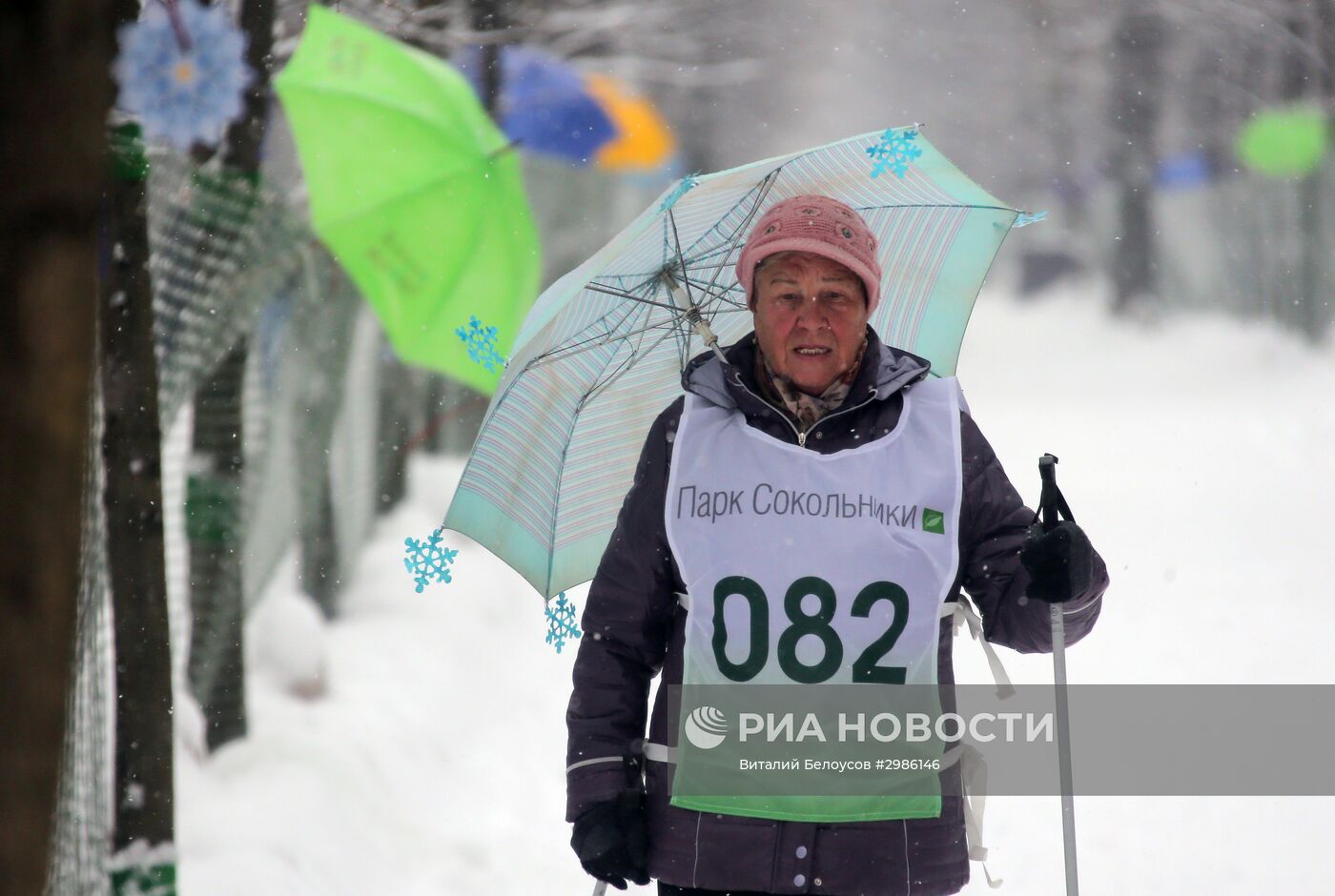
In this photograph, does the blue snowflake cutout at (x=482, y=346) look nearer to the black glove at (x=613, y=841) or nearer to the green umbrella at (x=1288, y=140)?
the black glove at (x=613, y=841)

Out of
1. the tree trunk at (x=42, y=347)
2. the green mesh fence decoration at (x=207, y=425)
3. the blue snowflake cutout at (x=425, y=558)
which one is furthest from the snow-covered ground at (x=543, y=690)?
the tree trunk at (x=42, y=347)

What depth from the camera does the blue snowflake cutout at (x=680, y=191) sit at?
8.53ft

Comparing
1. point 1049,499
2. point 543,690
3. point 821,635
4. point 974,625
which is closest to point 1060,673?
point 974,625

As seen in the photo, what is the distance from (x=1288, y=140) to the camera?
18.5 meters

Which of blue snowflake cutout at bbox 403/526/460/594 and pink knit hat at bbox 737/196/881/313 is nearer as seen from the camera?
pink knit hat at bbox 737/196/881/313

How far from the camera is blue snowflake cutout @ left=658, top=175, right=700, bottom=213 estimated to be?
2.60m

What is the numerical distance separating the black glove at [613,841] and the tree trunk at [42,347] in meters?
1.24

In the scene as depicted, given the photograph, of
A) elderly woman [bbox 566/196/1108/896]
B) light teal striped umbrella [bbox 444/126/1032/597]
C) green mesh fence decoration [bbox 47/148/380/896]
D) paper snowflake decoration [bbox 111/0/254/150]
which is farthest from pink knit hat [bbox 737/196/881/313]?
paper snowflake decoration [bbox 111/0/254/150]

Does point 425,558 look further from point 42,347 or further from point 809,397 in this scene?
point 42,347

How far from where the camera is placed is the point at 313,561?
746 cm

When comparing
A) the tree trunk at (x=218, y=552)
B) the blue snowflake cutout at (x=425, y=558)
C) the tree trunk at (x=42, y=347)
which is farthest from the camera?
the tree trunk at (x=218, y=552)

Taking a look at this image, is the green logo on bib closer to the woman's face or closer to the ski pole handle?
the ski pole handle

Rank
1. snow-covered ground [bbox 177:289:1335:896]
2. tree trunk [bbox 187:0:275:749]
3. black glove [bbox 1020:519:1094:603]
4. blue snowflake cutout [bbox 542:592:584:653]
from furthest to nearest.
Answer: tree trunk [bbox 187:0:275:749] → snow-covered ground [bbox 177:289:1335:896] → blue snowflake cutout [bbox 542:592:584:653] → black glove [bbox 1020:519:1094:603]

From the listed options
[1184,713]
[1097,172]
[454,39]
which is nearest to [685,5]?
[454,39]
